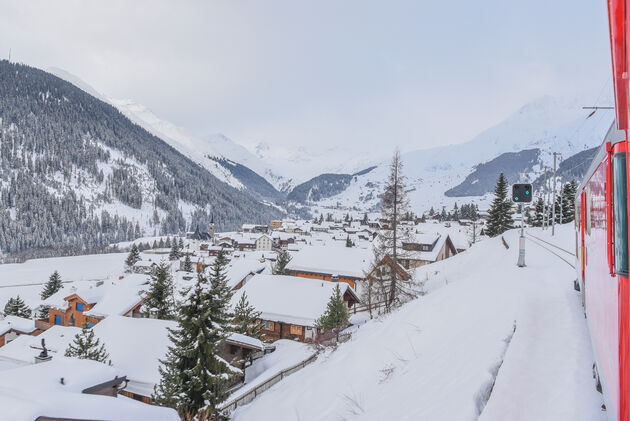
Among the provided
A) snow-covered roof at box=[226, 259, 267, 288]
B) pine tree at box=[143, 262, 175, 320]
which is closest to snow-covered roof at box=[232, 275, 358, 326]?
pine tree at box=[143, 262, 175, 320]

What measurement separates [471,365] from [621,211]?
538 centimetres

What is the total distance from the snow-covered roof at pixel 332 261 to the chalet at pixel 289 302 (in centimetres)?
1102

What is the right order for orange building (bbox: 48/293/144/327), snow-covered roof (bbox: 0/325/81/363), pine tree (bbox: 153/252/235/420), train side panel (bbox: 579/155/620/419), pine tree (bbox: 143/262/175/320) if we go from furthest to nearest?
orange building (bbox: 48/293/144/327) < pine tree (bbox: 143/262/175/320) < snow-covered roof (bbox: 0/325/81/363) < pine tree (bbox: 153/252/235/420) < train side panel (bbox: 579/155/620/419)

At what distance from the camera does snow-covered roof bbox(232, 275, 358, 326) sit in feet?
108

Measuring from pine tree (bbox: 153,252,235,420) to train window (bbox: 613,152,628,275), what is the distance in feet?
56.9

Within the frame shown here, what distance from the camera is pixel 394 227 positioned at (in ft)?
84.1

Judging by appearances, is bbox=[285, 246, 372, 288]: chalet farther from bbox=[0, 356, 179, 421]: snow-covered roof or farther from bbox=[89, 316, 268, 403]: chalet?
bbox=[0, 356, 179, 421]: snow-covered roof

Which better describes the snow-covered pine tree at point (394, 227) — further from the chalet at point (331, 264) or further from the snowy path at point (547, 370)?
the chalet at point (331, 264)

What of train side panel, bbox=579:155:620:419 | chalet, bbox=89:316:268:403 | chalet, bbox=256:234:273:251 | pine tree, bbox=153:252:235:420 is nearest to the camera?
train side panel, bbox=579:155:620:419

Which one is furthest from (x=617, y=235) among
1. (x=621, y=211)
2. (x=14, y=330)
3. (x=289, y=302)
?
(x=14, y=330)

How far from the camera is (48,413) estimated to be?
360 inches

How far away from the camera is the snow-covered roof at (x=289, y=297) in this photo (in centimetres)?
3288

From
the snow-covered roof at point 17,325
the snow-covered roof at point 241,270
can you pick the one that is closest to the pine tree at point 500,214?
the snow-covered roof at point 241,270

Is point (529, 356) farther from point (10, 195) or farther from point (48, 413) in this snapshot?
point (10, 195)
